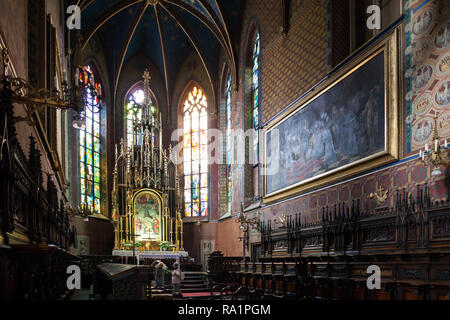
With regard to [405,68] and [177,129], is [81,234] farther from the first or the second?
[405,68]

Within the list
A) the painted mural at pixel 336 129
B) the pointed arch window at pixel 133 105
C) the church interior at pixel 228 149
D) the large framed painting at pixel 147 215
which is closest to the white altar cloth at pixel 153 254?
the church interior at pixel 228 149

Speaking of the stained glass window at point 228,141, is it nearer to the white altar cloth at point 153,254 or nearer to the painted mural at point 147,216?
the white altar cloth at point 153,254

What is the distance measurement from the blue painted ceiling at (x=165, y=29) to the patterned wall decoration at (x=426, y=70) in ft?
41.0

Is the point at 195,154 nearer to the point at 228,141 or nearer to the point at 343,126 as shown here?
the point at 228,141

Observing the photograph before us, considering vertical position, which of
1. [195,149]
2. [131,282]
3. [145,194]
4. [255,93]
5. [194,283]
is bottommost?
[194,283]

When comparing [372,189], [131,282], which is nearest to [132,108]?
[372,189]

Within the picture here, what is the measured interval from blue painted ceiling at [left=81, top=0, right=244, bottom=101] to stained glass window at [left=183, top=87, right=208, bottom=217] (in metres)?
1.89

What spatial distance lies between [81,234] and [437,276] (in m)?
16.7

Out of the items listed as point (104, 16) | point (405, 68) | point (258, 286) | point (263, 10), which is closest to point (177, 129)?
point (104, 16)

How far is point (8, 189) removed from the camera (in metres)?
4.45

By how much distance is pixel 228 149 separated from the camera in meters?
22.6

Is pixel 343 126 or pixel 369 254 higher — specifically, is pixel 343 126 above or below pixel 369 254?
above

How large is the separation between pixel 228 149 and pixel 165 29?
8019 millimetres

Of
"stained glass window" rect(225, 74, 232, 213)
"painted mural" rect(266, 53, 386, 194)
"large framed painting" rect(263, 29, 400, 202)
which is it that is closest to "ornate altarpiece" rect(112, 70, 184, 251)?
"stained glass window" rect(225, 74, 232, 213)
